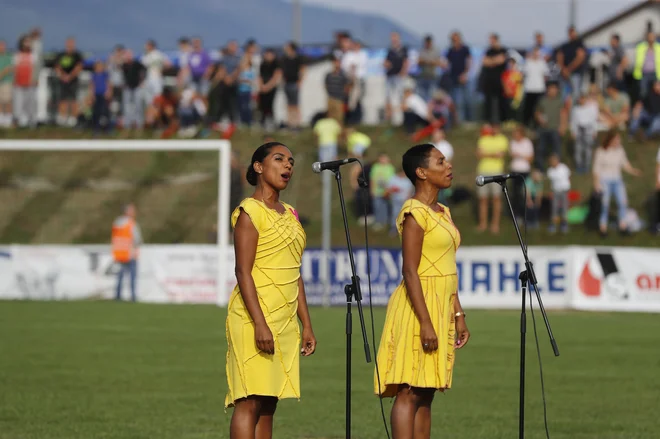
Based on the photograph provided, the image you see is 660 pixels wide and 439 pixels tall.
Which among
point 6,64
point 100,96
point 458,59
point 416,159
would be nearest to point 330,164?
point 416,159

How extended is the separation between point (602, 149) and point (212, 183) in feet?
30.9

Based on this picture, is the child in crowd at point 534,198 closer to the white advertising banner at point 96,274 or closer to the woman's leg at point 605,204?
the woman's leg at point 605,204

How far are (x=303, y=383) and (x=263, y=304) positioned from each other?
658 centimetres

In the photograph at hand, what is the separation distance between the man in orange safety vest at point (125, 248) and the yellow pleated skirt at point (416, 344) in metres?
18.7

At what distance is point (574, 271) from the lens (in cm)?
2444

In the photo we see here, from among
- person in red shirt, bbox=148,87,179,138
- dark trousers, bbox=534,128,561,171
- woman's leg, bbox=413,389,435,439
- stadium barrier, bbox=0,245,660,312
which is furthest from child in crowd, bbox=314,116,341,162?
woman's leg, bbox=413,389,435,439

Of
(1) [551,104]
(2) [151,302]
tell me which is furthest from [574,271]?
(2) [151,302]

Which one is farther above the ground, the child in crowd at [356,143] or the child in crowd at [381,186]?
the child in crowd at [356,143]

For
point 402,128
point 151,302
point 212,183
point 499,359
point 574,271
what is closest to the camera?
point 499,359

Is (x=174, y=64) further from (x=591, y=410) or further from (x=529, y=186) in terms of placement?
(x=591, y=410)

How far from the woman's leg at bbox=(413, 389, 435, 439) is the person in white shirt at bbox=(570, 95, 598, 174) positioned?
2167 centimetres

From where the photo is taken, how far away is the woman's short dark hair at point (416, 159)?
8047mm

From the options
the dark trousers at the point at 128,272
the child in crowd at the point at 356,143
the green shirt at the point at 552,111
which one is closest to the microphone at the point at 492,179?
the dark trousers at the point at 128,272

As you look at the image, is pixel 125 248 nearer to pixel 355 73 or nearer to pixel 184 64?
pixel 355 73
